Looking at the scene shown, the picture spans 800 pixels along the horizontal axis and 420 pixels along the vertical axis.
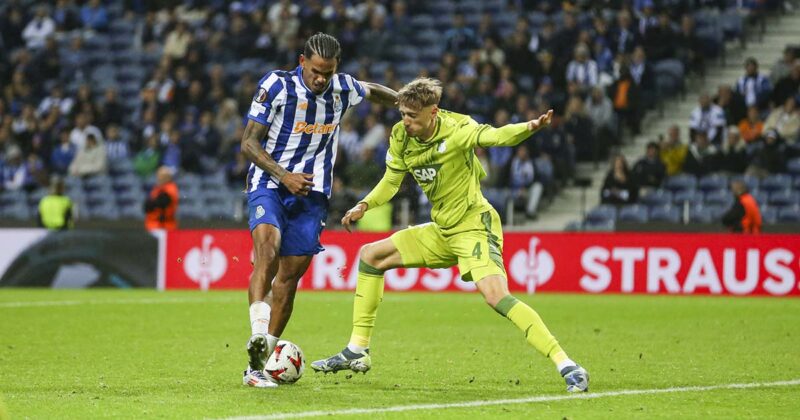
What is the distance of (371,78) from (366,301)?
54.3ft

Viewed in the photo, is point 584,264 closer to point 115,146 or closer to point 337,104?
point 115,146

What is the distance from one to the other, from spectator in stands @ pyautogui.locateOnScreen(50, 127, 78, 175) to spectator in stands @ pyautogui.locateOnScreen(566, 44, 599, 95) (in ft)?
31.5

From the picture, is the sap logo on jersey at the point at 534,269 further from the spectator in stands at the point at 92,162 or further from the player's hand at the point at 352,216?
the player's hand at the point at 352,216

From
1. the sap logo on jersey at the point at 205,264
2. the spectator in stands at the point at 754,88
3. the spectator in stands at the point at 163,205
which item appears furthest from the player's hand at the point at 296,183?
the spectator in stands at the point at 754,88

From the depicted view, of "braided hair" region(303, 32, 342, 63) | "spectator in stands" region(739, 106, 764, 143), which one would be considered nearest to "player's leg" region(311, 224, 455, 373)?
"braided hair" region(303, 32, 342, 63)

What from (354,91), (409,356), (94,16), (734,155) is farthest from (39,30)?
(354,91)

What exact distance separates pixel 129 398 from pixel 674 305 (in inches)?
417

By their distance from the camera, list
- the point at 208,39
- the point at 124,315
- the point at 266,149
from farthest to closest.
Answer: the point at 208,39 < the point at 124,315 < the point at 266,149

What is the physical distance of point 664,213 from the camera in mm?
21250

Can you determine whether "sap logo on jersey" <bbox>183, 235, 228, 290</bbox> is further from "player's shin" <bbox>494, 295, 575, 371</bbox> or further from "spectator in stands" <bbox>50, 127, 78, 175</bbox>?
"player's shin" <bbox>494, 295, 575, 371</bbox>

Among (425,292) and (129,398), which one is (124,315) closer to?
(425,292)

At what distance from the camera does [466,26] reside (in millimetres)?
26141

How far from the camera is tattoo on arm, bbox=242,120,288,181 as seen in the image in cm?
902

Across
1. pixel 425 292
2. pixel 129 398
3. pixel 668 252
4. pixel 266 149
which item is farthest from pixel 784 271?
pixel 129 398
